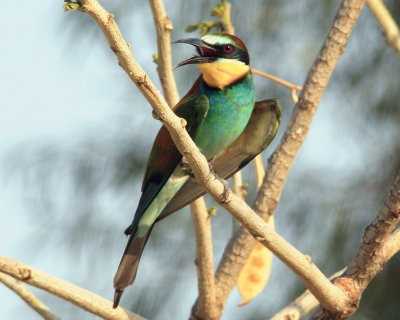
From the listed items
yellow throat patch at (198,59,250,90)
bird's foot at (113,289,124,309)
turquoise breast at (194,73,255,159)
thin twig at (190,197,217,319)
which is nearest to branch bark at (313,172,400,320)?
thin twig at (190,197,217,319)

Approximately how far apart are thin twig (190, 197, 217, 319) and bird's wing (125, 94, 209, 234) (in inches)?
9.2

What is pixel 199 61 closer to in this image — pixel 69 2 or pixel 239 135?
pixel 239 135

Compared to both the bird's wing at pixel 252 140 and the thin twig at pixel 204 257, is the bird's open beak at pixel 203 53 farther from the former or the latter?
the thin twig at pixel 204 257

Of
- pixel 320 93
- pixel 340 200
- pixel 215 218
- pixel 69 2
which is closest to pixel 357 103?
pixel 340 200

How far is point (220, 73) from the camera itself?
3100 millimetres

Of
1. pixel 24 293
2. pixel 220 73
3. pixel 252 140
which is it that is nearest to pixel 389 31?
pixel 220 73

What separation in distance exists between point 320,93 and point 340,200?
1.37 metres

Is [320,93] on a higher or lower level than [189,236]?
higher

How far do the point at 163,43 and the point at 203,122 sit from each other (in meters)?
0.44

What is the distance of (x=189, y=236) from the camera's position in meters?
4.49

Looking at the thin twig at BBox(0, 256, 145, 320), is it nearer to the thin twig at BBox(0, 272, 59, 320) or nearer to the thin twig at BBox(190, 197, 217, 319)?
the thin twig at BBox(0, 272, 59, 320)

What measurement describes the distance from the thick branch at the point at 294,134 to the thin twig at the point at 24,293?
1.89ft

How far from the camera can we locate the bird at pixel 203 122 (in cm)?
300

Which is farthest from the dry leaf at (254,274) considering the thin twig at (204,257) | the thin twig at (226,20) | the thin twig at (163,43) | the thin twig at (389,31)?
the thin twig at (389,31)
